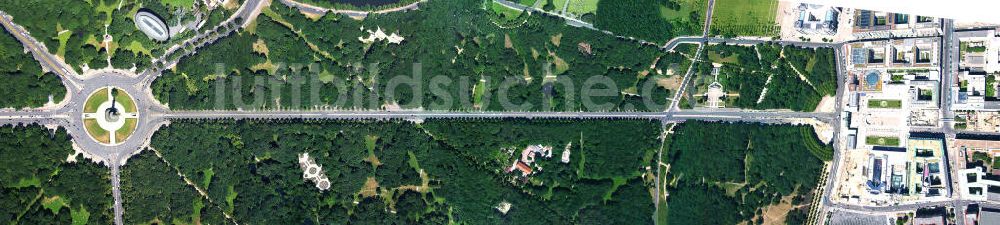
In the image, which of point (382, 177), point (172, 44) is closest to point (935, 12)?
point (382, 177)

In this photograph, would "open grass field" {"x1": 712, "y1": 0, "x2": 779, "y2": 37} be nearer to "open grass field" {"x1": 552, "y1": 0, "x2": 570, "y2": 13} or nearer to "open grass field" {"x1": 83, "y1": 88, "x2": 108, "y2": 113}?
"open grass field" {"x1": 552, "y1": 0, "x2": 570, "y2": 13}

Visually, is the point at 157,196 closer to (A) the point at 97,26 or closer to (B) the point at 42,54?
(A) the point at 97,26

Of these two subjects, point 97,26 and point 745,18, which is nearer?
point 745,18

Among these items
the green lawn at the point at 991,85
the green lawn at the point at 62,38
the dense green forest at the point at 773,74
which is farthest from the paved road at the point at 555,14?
the green lawn at the point at 62,38

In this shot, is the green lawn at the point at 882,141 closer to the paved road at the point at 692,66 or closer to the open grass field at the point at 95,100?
the paved road at the point at 692,66

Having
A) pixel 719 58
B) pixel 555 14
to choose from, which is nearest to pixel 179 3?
pixel 555 14

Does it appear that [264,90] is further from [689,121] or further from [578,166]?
[689,121]

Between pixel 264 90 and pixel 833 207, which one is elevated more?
pixel 264 90

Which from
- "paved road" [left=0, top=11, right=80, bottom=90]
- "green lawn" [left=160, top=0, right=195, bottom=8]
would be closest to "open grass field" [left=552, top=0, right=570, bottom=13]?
"green lawn" [left=160, top=0, right=195, bottom=8]
